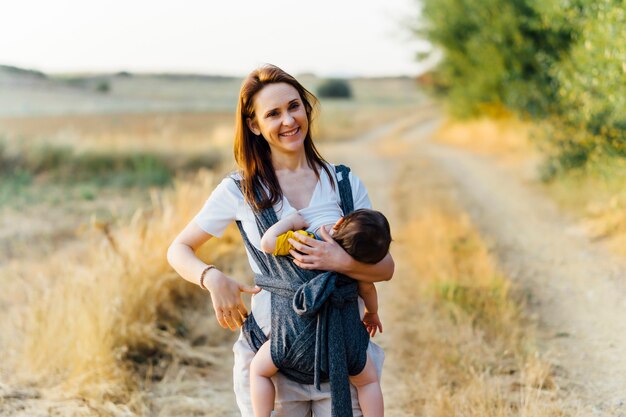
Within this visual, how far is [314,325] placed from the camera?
8.59ft

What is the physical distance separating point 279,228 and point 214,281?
33cm

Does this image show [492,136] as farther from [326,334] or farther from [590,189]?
[326,334]

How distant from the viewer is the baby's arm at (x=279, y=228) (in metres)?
2.61

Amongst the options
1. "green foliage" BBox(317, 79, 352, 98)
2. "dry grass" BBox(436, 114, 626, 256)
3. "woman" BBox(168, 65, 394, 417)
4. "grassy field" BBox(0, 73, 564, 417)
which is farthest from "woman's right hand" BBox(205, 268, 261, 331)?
"green foliage" BBox(317, 79, 352, 98)

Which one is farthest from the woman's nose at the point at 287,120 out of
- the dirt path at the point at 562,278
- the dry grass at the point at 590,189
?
the dry grass at the point at 590,189

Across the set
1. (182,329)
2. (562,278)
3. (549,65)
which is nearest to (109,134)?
(549,65)

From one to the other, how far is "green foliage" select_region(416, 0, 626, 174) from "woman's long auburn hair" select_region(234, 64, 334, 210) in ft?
12.6

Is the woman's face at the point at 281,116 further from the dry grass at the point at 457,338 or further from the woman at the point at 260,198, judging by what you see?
the dry grass at the point at 457,338

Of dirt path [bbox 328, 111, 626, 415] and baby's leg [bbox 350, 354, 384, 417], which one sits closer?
baby's leg [bbox 350, 354, 384, 417]

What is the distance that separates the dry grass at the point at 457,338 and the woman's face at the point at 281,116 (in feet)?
3.70

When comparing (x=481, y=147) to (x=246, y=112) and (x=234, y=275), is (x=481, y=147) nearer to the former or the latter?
(x=234, y=275)

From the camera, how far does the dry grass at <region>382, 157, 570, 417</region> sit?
3.89 metres

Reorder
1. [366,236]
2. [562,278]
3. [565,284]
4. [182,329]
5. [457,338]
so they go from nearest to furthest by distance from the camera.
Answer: [366,236] < [457,338] < [182,329] < [565,284] < [562,278]

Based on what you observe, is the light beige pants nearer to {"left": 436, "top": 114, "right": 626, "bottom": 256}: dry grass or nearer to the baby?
the baby
